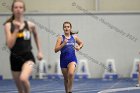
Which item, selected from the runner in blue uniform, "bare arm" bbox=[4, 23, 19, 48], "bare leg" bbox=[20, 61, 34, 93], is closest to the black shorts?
"bare leg" bbox=[20, 61, 34, 93]

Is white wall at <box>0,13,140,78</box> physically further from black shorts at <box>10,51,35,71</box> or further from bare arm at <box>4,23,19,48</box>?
bare arm at <box>4,23,19,48</box>

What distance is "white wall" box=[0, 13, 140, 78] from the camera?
17953mm

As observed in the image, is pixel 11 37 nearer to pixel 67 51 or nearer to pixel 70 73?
pixel 70 73

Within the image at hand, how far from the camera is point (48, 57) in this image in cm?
1845

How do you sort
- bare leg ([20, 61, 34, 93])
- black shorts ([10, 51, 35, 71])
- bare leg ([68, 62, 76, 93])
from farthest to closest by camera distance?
bare leg ([68, 62, 76, 93]), black shorts ([10, 51, 35, 71]), bare leg ([20, 61, 34, 93])

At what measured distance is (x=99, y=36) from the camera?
18.2m

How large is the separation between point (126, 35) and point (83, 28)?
199 centimetres

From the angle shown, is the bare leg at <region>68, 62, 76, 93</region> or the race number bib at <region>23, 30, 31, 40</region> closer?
the race number bib at <region>23, 30, 31, 40</region>

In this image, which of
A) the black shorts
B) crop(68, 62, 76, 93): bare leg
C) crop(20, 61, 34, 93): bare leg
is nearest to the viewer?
crop(20, 61, 34, 93): bare leg

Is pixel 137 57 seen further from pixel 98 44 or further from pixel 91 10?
pixel 91 10

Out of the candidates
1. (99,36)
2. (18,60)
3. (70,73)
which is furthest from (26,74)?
(99,36)

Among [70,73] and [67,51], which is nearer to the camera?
[70,73]

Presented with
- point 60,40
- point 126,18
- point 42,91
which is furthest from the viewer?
point 126,18

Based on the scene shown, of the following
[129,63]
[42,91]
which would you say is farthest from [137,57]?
[42,91]
